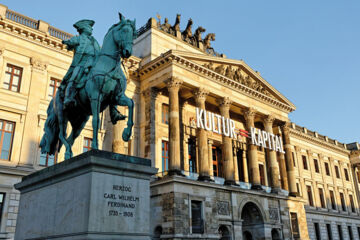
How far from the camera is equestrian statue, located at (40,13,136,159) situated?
893 cm

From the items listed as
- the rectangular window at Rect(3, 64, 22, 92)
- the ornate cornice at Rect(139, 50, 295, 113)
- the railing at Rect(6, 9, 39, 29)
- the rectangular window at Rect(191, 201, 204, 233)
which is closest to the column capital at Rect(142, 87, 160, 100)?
the ornate cornice at Rect(139, 50, 295, 113)

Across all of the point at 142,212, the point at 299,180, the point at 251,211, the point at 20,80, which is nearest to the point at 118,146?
the point at 20,80

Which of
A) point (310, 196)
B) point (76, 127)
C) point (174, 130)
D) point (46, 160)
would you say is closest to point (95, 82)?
point (76, 127)

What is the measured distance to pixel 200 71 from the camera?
30.2 meters

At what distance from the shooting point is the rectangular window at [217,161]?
34219 millimetres

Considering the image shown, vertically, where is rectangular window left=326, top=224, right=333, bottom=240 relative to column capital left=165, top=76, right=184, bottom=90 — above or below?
below

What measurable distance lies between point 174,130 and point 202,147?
2964mm

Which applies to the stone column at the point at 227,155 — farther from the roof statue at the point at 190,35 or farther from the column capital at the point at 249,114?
the roof statue at the point at 190,35

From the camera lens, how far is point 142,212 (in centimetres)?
788

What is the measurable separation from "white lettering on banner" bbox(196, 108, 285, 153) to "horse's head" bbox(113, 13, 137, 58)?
1898cm

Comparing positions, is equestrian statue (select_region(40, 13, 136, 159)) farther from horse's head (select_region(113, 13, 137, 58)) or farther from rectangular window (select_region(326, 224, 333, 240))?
rectangular window (select_region(326, 224, 333, 240))

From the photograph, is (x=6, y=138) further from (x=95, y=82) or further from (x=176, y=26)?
(x=176, y=26)

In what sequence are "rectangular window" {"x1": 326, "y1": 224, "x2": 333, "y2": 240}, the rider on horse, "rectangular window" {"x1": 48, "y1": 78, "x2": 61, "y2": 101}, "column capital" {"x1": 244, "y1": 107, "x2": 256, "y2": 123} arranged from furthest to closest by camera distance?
"rectangular window" {"x1": 326, "y1": 224, "x2": 333, "y2": 240}
"column capital" {"x1": 244, "y1": 107, "x2": 256, "y2": 123}
"rectangular window" {"x1": 48, "y1": 78, "x2": 61, "y2": 101}
the rider on horse

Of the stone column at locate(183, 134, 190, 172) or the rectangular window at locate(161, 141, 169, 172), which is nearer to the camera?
the rectangular window at locate(161, 141, 169, 172)
